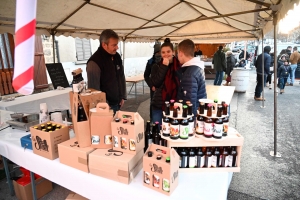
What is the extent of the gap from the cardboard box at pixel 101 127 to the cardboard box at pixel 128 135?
0.06 metres

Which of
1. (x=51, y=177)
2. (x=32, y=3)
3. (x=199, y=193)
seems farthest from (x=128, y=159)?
(x=32, y=3)

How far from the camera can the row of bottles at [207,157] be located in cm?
133

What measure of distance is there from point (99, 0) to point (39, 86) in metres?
5.30

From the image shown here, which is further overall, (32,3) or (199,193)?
(199,193)

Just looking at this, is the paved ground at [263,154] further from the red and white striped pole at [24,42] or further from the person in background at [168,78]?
the red and white striped pole at [24,42]

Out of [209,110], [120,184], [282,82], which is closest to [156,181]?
[120,184]

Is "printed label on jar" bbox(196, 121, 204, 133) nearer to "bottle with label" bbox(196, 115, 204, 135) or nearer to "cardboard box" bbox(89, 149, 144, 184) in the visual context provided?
"bottle with label" bbox(196, 115, 204, 135)

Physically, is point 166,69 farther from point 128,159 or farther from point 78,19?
point 78,19

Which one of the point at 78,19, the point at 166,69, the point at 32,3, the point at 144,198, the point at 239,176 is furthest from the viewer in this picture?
the point at 78,19

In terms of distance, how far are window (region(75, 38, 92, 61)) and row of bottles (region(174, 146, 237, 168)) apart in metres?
8.19

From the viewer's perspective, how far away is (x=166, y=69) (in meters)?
2.12

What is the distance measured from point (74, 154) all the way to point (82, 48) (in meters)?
8.20

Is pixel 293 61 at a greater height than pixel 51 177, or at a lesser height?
greater

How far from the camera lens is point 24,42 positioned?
2.32ft
